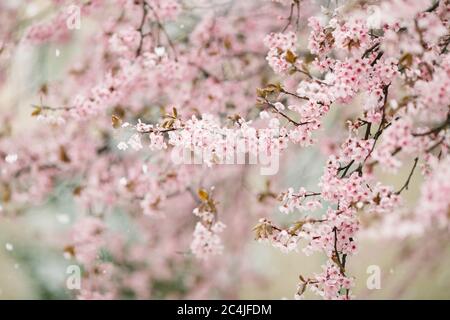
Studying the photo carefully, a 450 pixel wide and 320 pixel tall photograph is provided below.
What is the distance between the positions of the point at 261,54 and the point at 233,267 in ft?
5.59

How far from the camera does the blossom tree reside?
136 centimetres

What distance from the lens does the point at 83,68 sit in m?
2.53

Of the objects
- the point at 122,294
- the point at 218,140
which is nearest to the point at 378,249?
the point at 122,294

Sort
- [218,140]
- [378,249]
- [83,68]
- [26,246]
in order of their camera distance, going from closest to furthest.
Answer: [218,140]
[83,68]
[378,249]
[26,246]

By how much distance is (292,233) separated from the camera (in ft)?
4.93

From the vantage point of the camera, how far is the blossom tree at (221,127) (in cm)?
136

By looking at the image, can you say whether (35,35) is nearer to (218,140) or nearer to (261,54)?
(261,54)

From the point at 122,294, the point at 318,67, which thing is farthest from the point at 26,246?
the point at 318,67

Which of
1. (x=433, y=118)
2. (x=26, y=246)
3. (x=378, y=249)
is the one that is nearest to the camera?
(x=433, y=118)

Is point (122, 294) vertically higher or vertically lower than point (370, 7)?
lower

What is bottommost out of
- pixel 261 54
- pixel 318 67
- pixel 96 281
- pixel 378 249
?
pixel 96 281

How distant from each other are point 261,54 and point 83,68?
904mm

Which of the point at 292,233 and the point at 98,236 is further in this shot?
the point at 98,236

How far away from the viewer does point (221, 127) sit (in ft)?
6.24
